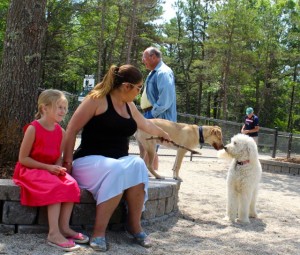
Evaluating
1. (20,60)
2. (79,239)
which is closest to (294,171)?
(20,60)

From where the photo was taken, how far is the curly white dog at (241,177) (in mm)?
5211

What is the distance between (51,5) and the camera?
86.9ft

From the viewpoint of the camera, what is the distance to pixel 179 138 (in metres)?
6.10

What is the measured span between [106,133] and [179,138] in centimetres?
246

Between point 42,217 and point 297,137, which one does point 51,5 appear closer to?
point 297,137

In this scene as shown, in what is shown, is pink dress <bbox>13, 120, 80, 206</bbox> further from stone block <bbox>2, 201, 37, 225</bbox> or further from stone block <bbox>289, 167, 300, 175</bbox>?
stone block <bbox>289, 167, 300, 175</bbox>

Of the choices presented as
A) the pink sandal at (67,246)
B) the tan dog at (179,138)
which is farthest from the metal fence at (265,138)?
the pink sandal at (67,246)

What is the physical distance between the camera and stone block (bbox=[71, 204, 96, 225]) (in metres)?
3.80

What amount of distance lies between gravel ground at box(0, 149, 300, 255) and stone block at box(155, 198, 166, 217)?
0.38 ft

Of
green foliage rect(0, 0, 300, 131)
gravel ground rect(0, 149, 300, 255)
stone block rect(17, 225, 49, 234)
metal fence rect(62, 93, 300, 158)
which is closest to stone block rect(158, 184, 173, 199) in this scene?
gravel ground rect(0, 149, 300, 255)

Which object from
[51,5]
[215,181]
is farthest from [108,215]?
[51,5]

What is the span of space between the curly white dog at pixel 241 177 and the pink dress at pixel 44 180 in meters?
2.40

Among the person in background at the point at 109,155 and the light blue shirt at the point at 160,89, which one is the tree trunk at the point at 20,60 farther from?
the light blue shirt at the point at 160,89

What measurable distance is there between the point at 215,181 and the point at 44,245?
6120mm
